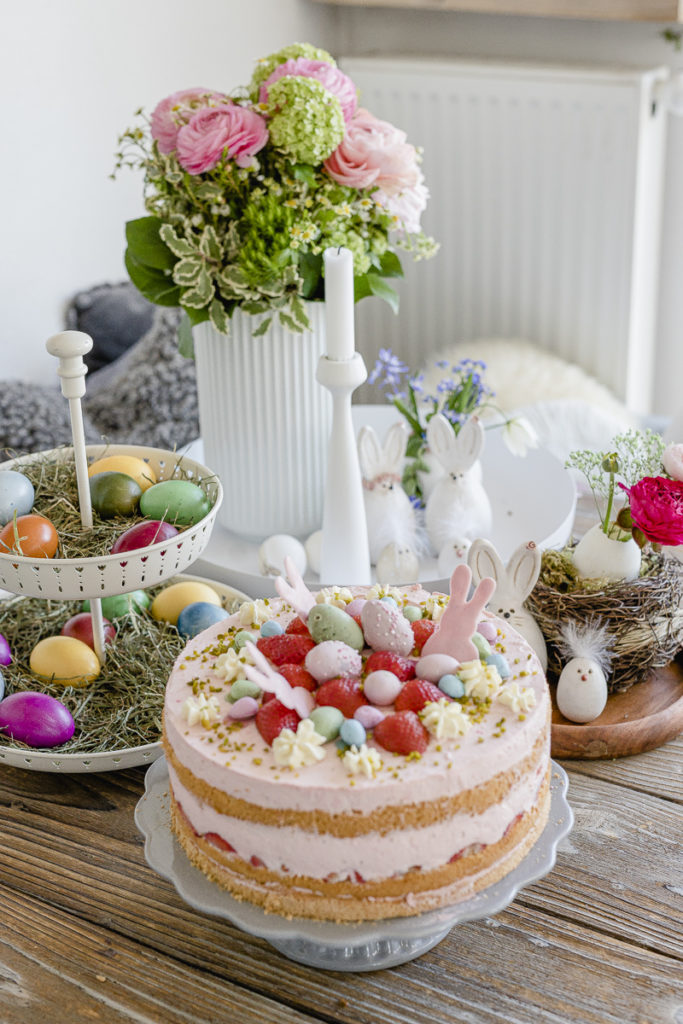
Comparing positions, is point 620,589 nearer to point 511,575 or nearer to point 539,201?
point 511,575

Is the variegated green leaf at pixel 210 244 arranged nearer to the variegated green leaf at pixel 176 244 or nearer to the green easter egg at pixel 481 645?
the variegated green leaf at pixel 176 244

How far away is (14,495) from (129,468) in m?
0.13

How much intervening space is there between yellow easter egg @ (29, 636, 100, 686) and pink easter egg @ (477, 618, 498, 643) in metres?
0.43

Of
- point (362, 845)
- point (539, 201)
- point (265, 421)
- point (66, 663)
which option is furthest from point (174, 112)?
point (539, 201)

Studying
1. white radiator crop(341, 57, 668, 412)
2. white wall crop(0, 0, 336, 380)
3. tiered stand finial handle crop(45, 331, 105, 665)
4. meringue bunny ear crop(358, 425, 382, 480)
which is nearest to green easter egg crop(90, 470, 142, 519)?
tiered stand finial handle crop(45, 331, 105, 665)

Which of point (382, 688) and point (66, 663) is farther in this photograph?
point (66, 663)

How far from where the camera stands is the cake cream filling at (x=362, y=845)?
722mm

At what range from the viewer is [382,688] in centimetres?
78

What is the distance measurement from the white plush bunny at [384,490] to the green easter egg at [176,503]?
0.34 m

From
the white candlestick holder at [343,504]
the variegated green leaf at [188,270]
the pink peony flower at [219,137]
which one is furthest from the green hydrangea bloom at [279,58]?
the white candlestick holder at [343,504]

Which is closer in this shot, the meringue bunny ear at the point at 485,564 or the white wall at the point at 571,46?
the meringue bunny ear at the point at 485,564

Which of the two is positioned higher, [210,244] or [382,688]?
[210,244]

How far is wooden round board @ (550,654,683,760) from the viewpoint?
106 centimetres

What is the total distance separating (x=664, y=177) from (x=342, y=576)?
170cm
